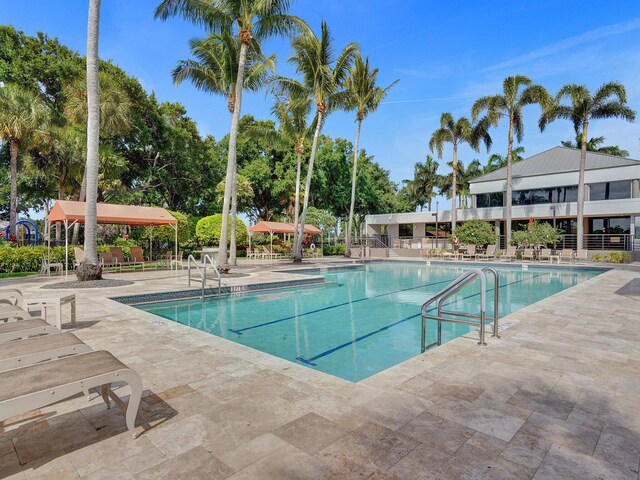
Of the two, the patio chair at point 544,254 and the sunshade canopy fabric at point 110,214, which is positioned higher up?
the sunshade canopy fabric at point 110,214

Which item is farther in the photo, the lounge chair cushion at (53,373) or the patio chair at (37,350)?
the patio chair at (37,350)

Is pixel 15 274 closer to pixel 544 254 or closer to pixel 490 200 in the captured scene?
pixel 544 254

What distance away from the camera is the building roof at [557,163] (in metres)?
26.5

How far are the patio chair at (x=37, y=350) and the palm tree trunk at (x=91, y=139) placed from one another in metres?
8.29

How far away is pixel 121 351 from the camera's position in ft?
14.4

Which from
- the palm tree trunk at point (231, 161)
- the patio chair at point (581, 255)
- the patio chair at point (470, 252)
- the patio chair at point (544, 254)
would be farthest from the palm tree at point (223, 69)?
the patio chair at point (581, 255)

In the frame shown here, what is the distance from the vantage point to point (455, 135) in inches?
1126

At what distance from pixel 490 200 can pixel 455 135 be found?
25.0 feet

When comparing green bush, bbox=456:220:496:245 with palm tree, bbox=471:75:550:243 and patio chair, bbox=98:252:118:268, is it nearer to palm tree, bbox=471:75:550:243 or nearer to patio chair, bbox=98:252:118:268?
palm tree, bbox=471:75:550:243

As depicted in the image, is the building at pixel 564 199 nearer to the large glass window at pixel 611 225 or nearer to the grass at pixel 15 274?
the large glass window at pixel 611 225

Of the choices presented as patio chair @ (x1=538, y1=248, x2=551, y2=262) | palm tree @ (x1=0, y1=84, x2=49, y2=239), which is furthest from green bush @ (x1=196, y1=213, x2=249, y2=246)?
patio chair @ (x1=538, y1=248, x2=551, y2=262)

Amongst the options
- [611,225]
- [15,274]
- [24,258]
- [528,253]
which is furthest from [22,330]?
[611,225]

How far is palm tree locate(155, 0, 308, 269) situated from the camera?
41.5 feet

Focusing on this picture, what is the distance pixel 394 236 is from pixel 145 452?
35761 millimetres
